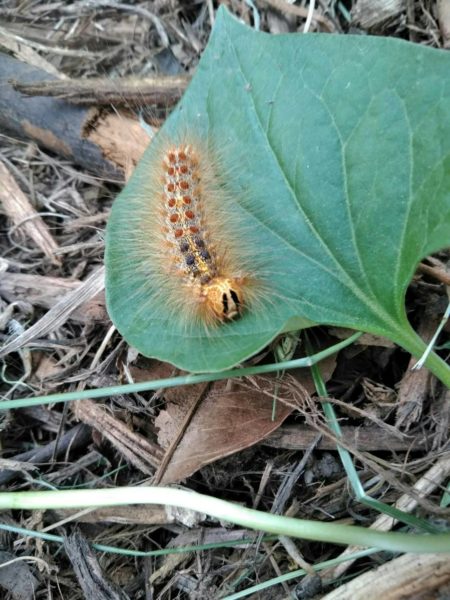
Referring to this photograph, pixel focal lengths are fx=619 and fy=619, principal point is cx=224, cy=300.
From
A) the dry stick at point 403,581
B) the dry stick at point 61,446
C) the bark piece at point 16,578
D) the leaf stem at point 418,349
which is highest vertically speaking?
the leaf stem at point 418,349

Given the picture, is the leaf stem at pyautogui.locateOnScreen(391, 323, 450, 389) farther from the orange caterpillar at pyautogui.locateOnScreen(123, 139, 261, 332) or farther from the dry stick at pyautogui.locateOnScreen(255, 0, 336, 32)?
the dry stick at pyautogui.locateOnScreen(255, 0, 336, 32)

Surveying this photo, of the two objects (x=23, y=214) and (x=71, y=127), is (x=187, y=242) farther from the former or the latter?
(x=23, y=214)

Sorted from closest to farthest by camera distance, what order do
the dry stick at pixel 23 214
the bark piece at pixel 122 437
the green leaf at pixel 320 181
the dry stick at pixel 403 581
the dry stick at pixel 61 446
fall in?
the dry stick at pixel 403 581 → the green leaf at pixel 320 181 → the bark piece at pixel 122 437 → the dry stick at pixel 61 446 → the dry stick at pixel 23 214

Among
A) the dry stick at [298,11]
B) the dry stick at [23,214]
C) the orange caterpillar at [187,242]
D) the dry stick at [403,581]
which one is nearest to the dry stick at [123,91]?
the orange caterpillar at [187,242]

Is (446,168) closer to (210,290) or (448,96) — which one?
(448,96)

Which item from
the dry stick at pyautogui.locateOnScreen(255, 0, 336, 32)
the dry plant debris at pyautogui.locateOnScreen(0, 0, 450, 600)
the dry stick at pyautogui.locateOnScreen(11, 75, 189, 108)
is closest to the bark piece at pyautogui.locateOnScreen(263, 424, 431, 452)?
the dry plant debris at pyautogui.locateOnScreen(0, 0, 450, 600)

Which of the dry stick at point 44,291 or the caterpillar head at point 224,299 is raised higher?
the caterpillar head at point 224,299

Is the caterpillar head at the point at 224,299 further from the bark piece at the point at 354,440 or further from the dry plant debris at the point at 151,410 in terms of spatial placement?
the bark piece at the point at 354,440

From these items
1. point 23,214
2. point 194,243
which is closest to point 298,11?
point 194,243
